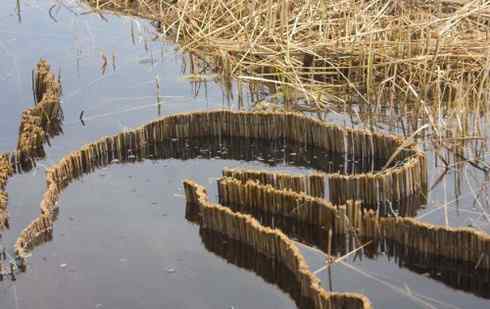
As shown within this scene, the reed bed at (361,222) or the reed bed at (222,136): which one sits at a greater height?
the reed bed at (222,136)

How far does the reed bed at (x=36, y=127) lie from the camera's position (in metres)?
7.18

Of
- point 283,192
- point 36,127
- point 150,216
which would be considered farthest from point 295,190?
point 36,127

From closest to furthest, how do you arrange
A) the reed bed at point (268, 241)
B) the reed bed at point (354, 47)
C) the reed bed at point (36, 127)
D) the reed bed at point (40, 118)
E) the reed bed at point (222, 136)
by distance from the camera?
the reed bed at point (268, 241), the reed bed at point (222, 136), the reed bed at point (36, 127), the reed bed at point (40, 118), the reed bed at point (354, 47)

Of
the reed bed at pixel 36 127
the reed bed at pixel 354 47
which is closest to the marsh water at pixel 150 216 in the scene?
the reed bed at pixel 36 127

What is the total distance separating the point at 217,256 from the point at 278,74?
3.09m

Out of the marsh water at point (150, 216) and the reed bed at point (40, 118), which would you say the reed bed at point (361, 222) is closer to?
the marsh water at point (150, 216)

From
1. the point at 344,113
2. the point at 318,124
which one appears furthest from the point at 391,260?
the point at 344,113

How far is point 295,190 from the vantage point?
671cm

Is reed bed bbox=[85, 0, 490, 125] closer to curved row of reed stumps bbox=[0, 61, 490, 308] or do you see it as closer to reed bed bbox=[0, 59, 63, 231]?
curved row of reed stumps bbox=[0, 61, 490, 308]

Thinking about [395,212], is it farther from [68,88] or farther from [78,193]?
[68,88]

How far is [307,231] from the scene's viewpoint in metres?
6.30

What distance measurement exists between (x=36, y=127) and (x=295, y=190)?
233cm

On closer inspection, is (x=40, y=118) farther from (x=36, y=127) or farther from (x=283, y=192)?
(x=283, y=192)

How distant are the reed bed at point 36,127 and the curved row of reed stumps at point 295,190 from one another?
0.8 inches
